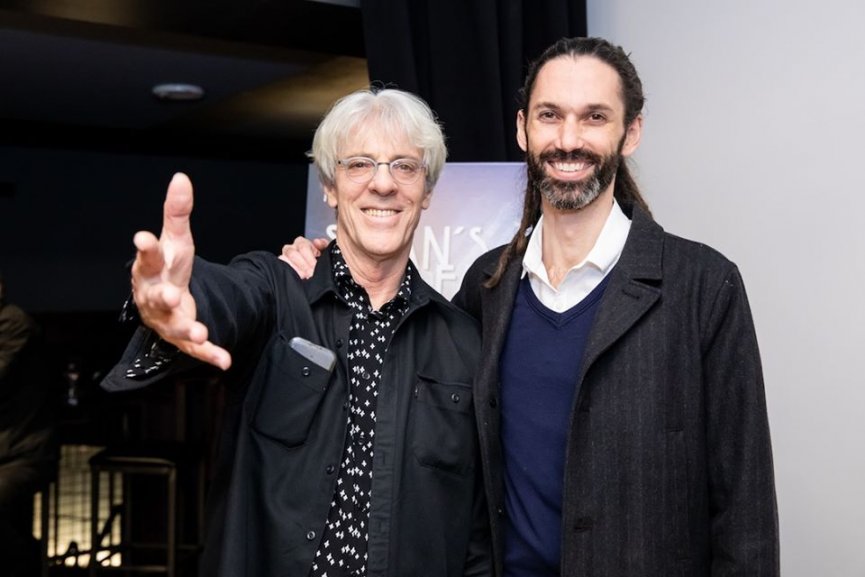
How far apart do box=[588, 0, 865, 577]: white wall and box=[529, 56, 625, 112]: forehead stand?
724 millimetres

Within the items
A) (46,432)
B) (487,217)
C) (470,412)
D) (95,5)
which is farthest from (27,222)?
(470,412)

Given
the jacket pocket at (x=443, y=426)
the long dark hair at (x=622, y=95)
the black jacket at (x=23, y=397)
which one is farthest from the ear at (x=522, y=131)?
the black jacket at (x=23, y=397)

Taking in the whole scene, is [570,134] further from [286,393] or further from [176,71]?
[176,71]

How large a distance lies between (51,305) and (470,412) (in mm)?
7391

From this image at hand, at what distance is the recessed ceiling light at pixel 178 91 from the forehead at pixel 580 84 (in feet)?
15.1

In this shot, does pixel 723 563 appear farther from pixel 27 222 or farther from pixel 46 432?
pixel 27 222

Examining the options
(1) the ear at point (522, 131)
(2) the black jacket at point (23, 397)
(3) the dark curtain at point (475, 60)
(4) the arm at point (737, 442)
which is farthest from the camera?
(2) the black jacket at point (23, 397)

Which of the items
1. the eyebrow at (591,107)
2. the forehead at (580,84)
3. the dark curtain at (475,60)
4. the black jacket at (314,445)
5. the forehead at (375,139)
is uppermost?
the dark curtain at (475,60)

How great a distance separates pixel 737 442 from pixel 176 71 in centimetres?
465

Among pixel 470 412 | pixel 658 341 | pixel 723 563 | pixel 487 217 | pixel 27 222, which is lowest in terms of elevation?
pixel 723 563

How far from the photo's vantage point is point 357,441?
162 centimetres

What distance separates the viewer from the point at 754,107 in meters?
2.43

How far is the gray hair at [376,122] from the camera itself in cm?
172

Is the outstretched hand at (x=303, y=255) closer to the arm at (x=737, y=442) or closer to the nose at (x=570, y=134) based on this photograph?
the nose at (x=570, y=134)
